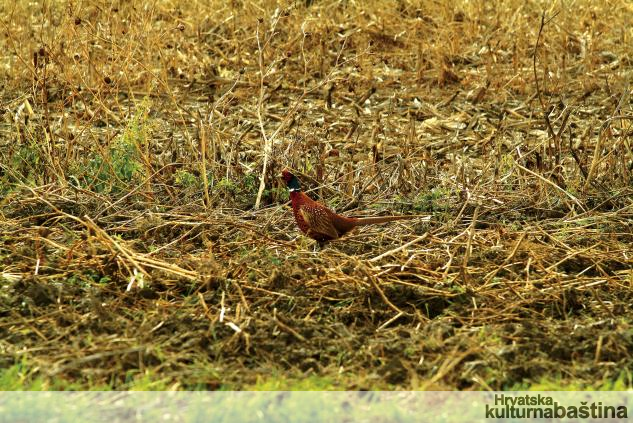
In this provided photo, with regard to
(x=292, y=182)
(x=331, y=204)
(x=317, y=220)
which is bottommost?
(x=331, y=204)

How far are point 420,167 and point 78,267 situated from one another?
93.6 inches

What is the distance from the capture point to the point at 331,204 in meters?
6.22

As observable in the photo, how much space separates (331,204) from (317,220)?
42.4 inches

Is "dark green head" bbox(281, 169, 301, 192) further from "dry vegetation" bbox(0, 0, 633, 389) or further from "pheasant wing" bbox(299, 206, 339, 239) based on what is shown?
"dry vegetation" bbox(0, 0, 633, 389)

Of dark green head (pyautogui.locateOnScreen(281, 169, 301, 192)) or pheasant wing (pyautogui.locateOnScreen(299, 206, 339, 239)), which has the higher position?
dark green head (pyautogui.locateOnScreen(281, 169, 301, 192))

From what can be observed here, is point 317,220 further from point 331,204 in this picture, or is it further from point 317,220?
point 331,204

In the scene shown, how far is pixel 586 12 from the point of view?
9656 millimetres

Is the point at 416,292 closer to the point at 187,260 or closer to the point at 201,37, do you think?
the point at 187,260

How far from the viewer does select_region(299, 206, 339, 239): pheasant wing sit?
5.15 meters

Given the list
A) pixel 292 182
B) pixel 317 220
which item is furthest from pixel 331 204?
pixel 317 220

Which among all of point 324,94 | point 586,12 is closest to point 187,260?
point 324,94

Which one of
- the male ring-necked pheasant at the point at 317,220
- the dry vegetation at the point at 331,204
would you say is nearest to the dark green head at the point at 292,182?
the male ring-necked pheasant at the point at 317,220

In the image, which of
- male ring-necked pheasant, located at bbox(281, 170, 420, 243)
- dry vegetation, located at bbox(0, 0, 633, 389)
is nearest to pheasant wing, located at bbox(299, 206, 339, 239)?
male ring-necked pheasant, located at bbox(281, 170, 420, 243)

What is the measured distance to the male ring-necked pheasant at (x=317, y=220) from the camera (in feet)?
16.9
